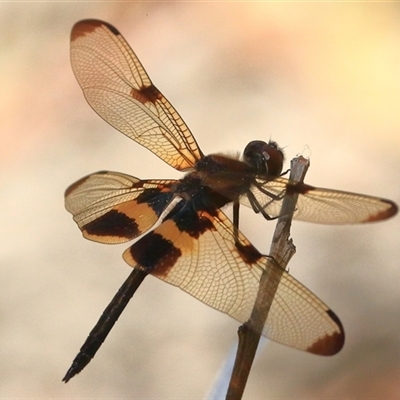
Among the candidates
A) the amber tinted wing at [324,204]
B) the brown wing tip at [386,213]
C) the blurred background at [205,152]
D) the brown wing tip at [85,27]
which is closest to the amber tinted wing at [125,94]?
the brown wing tip at [85,27]

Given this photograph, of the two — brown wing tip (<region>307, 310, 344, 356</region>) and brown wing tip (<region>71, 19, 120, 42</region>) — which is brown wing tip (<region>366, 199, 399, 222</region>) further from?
brown wing tip (<region>71, 19, 120, 42</region>)

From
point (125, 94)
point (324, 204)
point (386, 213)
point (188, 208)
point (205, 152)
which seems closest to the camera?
point (386, 213)

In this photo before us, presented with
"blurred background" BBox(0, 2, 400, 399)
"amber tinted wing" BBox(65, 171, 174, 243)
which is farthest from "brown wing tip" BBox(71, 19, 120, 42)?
"blurred background" BBox(0, 2, 400, 399)

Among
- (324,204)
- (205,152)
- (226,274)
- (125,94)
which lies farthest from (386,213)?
(205,152)

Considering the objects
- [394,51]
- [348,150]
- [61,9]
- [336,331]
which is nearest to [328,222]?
[336,331]

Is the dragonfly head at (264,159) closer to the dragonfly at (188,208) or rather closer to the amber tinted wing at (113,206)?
the dragonfly at (188,208)

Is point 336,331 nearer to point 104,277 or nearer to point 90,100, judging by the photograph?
point 90,100

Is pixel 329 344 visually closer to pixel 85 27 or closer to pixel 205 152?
pixel 85 27

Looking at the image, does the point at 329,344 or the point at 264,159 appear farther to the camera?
the point at 264,159
